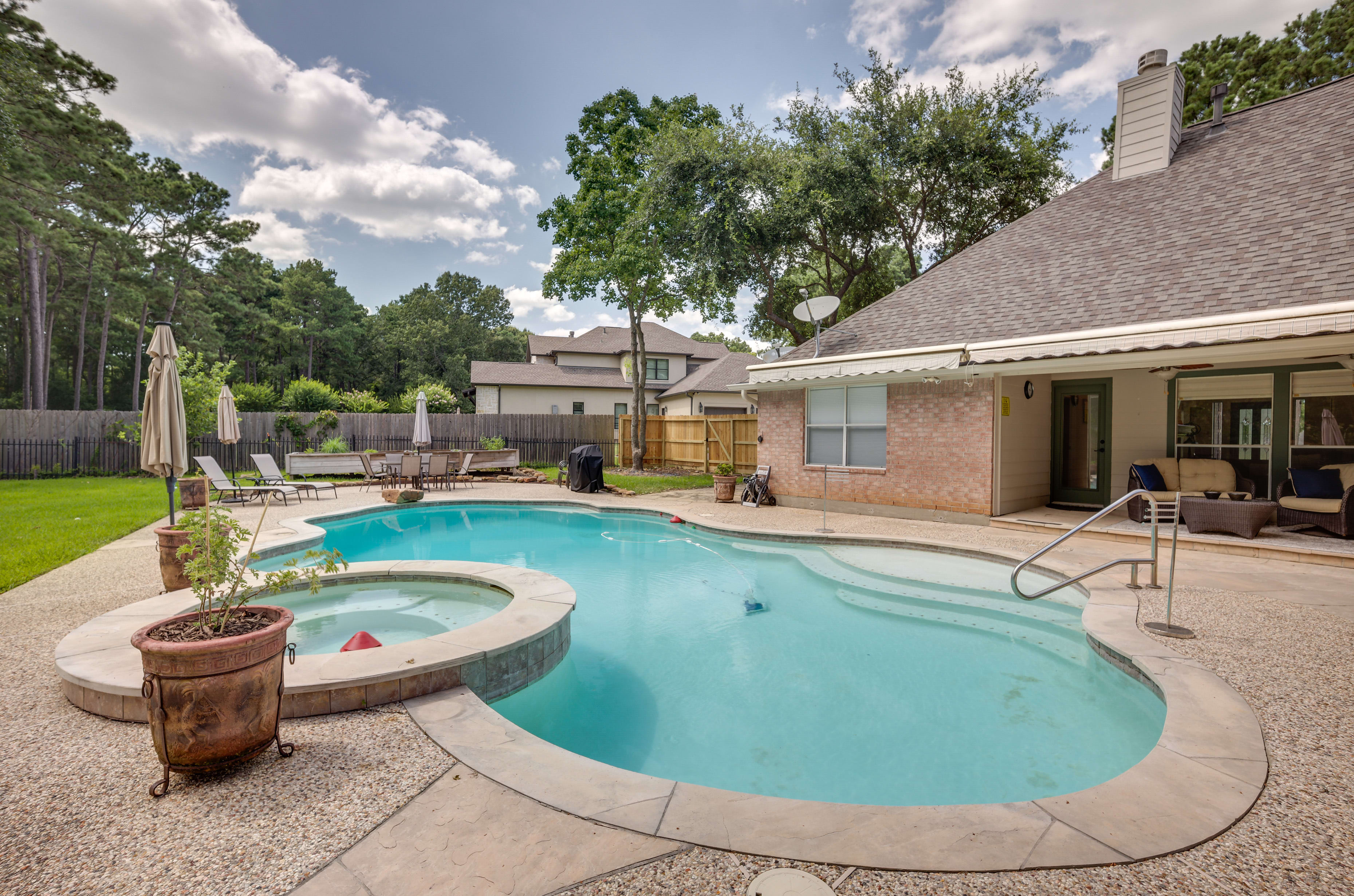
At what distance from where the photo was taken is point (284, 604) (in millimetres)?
5246

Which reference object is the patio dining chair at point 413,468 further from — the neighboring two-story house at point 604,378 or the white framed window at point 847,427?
the neighboring two-story house at point 604,378

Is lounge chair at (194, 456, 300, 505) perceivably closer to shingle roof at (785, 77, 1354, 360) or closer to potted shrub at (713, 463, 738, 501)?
potted shrub at (713, 463, 738, 501)

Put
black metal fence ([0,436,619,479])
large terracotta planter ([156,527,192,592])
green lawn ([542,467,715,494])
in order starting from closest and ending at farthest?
large terracotta planter ([156,527,192,592]) < green lawn ([542,467,715,494]) < black metal fence ([0,436,619,479])

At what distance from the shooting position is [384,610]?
543cm

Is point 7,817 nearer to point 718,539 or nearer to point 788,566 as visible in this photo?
point 788,566

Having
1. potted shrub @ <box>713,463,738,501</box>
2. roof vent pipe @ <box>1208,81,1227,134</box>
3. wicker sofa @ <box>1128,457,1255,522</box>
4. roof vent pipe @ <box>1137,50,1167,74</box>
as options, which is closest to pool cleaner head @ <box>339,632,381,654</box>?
potted shrub @ <box>713,463,738,501</box>

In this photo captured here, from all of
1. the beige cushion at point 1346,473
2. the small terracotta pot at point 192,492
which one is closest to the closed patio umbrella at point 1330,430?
the beige cushion at point 1346,473

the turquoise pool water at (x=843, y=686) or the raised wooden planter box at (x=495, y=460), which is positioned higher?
the raised wooden planter box at (x=495, y=460)

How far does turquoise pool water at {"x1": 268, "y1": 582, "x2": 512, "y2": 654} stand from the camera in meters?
4.91

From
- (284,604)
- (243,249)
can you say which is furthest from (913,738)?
(243,249)

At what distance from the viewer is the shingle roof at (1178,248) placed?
7.46 metres

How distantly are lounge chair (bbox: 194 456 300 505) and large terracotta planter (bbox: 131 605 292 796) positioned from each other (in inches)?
353

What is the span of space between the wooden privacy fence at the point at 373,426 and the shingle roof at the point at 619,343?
10112mm

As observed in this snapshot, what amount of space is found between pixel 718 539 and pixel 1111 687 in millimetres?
5948
